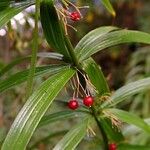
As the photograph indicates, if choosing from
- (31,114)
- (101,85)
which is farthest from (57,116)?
(31,114)

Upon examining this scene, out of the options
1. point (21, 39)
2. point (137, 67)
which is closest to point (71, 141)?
point (21, 39)

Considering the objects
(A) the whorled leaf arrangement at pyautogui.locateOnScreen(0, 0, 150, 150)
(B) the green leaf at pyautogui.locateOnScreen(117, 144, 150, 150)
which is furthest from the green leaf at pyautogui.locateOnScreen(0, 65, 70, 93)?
(B) the green leaf at pyautogui.locateOnScreen(117, 144, 150, 150)

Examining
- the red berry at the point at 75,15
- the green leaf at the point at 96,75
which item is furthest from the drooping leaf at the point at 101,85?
the red berry at the point at 75,15

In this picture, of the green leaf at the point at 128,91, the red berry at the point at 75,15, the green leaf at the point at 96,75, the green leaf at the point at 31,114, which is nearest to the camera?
the green leaf at the point at 31,114

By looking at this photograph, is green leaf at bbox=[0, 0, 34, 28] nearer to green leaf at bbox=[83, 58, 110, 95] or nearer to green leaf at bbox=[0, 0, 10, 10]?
green leaf at bbox=[0, 0, 10, 10]

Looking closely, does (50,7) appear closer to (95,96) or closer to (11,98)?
(95,96)

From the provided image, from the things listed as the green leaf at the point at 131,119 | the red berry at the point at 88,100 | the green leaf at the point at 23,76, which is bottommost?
the green leaf at the point at 131,119

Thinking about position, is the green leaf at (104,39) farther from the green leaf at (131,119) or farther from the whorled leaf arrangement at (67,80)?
the green leaf at (131,119)
